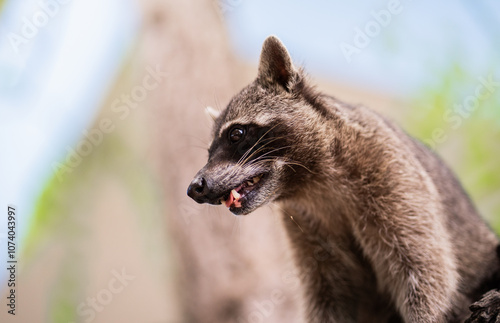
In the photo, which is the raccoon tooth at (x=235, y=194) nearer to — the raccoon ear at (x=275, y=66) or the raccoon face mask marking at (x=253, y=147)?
the raccoon face mask marking at (x=253, y=147)

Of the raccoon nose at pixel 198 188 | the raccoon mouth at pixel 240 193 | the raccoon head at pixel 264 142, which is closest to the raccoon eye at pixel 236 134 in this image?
the raccoon head at pixel 264 142

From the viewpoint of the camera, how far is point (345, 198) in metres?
4.02

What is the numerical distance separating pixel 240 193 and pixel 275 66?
1105mm

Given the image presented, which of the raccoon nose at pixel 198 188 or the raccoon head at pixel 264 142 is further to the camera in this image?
the raccoon head at pixel 264 142

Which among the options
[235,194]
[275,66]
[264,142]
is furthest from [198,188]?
[275,66]

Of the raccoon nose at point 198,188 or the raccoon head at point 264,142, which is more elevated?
the raccoon head at point 264,142

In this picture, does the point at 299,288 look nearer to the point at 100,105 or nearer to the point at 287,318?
the point at 287,318

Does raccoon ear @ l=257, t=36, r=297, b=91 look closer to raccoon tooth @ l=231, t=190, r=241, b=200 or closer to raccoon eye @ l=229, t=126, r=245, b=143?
raccoon eye @ l=229, t=126, r=245, b=143

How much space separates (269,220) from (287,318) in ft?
4.39

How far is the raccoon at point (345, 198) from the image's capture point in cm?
368

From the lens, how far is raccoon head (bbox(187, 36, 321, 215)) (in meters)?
3.49

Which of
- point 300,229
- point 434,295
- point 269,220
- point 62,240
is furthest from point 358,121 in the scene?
point 62,240

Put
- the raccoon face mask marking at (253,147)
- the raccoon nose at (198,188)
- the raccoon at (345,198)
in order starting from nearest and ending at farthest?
the raccoon nose at (198,188) → the raccoon face mask marking at (253,147) → the raccoon at (345,198)

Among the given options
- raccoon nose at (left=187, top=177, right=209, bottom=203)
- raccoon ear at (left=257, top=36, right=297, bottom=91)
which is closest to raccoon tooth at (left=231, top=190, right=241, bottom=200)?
raccoon nose at (left=187, top=177, right=209, bottom=203)
